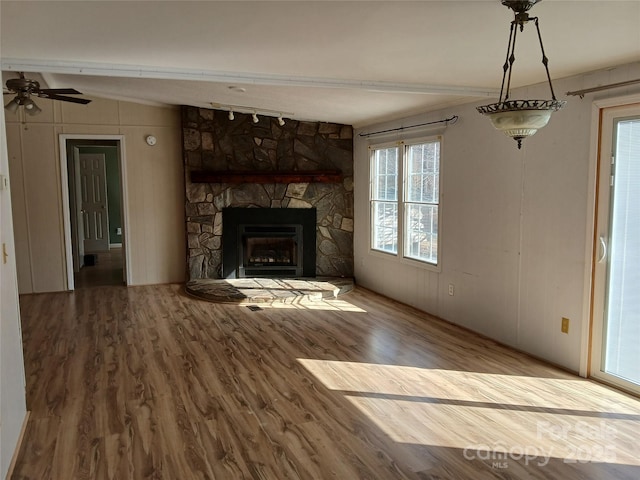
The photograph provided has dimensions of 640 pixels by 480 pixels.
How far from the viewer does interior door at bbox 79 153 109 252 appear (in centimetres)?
1016

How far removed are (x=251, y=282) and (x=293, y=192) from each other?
1353 millimetres

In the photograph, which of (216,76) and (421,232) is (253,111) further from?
(216,76)

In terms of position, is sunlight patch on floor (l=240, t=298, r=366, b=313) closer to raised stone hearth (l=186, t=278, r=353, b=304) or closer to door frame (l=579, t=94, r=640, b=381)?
raised stone hearth (l=186, t=278, r=353, b=304)

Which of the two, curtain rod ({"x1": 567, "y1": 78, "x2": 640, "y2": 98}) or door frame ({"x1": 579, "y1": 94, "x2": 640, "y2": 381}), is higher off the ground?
curtain rod ({"x1": 567, "y1": 78, "x2": 640, "y2": 98})

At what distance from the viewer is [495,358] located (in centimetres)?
404

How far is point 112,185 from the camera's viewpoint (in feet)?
35.0

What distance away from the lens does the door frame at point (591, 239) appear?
3.44 meters

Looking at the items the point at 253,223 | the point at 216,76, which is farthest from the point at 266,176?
the point at 216,76

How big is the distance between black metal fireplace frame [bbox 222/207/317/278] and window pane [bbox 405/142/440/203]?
1.74 m

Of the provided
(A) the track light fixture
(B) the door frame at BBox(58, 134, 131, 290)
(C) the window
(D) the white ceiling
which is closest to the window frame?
A: (C) the window

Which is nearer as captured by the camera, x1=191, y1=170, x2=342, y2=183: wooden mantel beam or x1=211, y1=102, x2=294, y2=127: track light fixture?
x1=211, y1=102, x2=294, y2=127: track light fixture

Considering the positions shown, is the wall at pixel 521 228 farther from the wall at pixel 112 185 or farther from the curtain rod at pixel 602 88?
the wall at pixel 112 185

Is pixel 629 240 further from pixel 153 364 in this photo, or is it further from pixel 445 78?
pixel 153 364

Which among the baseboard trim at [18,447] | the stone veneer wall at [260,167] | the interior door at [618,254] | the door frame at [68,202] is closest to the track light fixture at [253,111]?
the stone veneer wall at [260,167]
